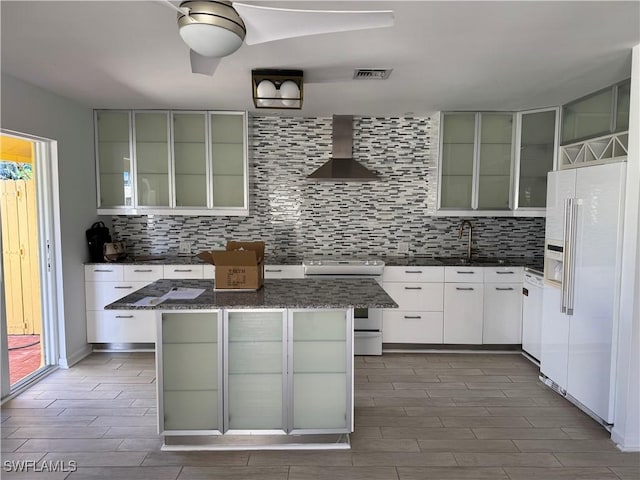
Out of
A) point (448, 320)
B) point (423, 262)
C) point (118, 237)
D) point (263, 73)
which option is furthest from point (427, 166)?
point (118, 237)

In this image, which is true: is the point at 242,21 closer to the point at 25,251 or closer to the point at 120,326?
the point at 120,326

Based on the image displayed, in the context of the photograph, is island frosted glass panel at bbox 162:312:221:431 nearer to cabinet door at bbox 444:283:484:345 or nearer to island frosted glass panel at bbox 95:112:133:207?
island frosted glass panel at bbox 95:112:133:207

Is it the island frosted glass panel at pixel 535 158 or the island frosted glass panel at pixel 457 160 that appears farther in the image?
the island frosted glass panel at pixel 457 160

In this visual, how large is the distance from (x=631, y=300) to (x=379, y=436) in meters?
1.83

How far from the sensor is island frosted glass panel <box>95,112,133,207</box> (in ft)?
14.4

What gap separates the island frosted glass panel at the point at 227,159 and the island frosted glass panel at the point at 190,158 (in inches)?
4.5

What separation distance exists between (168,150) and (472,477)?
156 inches

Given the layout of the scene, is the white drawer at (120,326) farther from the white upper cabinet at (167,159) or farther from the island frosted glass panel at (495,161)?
the island frosted glass panel at (495,161)

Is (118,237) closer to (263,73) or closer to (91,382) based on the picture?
(91,382)

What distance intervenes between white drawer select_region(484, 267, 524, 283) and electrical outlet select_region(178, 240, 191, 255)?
3.29 m

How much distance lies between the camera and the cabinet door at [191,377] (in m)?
2.58

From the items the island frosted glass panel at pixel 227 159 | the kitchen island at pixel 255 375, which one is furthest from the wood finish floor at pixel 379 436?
the island frosted glass panel at pixel 227 159

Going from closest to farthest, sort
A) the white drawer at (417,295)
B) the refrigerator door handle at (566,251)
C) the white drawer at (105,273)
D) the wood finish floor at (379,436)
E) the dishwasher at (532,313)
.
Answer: the wood finish floor at (379,436) < the refrigerator door handle at (566,251) < the dishwasher at (532,313) < the white drawer at (105,273) < the white drawer at (417,295)

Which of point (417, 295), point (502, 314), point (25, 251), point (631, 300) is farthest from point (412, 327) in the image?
point (25, 251)
